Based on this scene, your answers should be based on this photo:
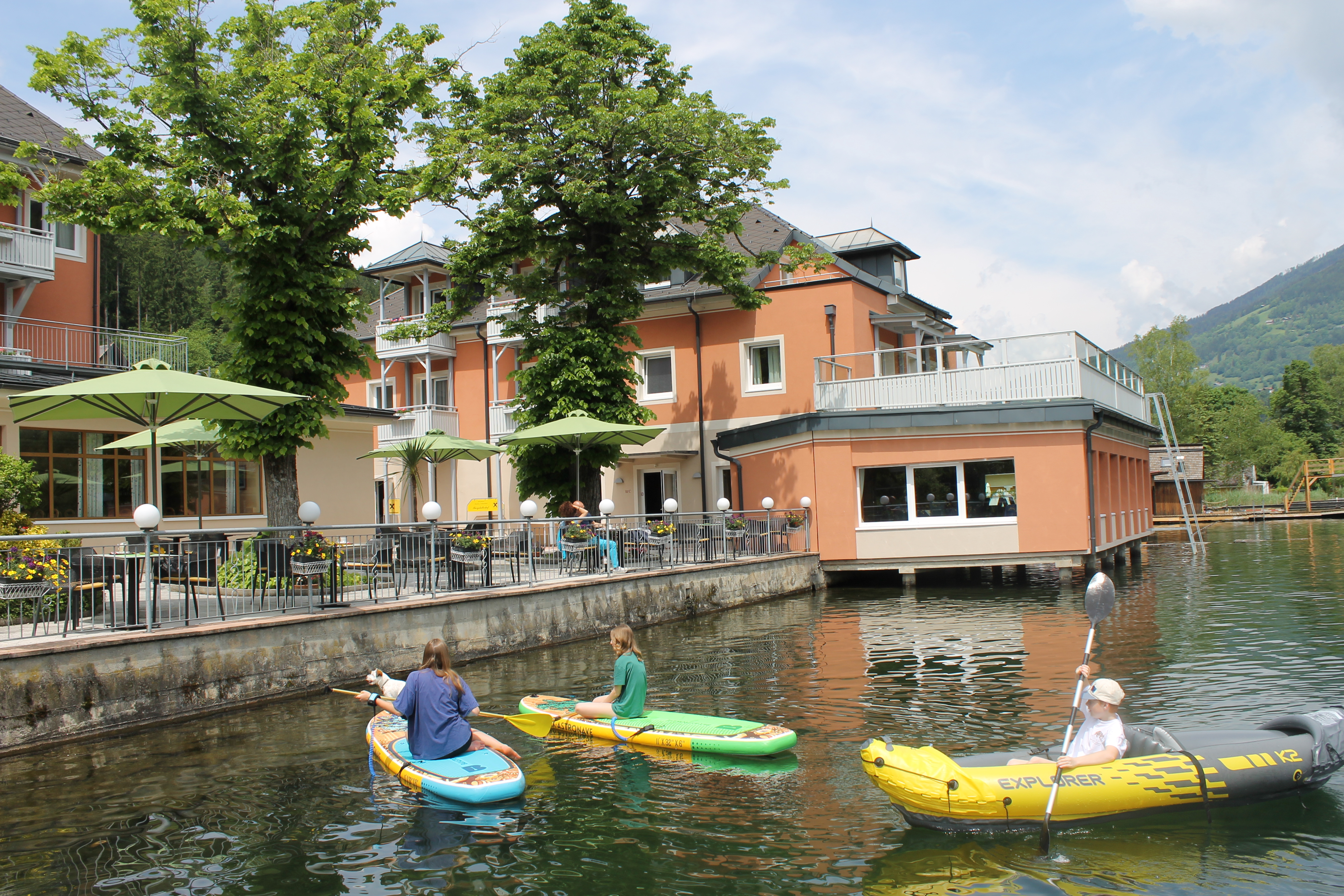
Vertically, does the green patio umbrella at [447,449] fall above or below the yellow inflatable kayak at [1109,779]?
above

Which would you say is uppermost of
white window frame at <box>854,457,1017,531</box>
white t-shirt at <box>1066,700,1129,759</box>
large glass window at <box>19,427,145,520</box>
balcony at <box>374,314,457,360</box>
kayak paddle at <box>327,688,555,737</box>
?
balcony at <box>374,314,457,360</box>

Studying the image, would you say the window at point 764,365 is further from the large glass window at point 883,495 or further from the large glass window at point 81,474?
the large glass window at point 81,474

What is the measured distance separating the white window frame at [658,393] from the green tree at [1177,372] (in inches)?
2060

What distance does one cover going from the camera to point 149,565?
33.3ft

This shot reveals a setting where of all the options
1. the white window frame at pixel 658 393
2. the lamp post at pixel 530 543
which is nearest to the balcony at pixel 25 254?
the lamp post at pixel 530 543

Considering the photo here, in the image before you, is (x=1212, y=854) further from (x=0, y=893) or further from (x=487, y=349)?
(x=487, y=349)

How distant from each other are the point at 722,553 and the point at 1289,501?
47.0 metres

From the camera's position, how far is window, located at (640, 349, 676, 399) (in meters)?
30.2

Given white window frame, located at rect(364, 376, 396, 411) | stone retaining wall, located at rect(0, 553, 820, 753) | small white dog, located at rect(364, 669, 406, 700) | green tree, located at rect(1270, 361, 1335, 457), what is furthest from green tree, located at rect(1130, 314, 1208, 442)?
small white dog, located at rect(364, 669, 406, 700)

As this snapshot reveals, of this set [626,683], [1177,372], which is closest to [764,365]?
[626,683]

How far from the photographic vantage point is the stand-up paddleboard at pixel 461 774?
7.46m

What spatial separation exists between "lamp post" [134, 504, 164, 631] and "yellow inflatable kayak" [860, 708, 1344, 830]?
8.04 m

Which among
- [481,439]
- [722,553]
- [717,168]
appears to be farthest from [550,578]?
[481,439]

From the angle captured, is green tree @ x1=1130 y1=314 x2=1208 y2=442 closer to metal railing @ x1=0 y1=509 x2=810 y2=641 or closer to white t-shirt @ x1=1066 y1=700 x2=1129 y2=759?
metal railing @ x1=0 y1=509 x2=810 y2=641
